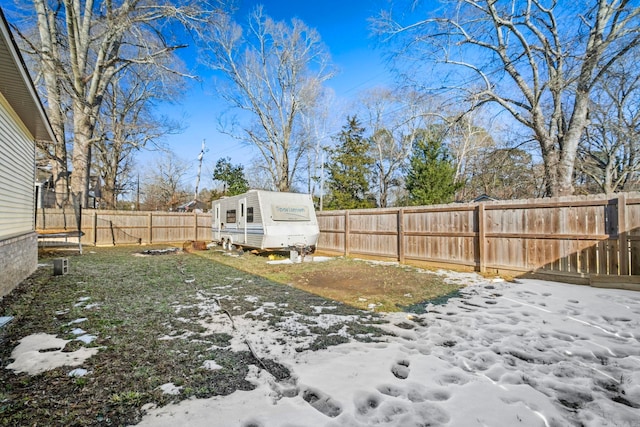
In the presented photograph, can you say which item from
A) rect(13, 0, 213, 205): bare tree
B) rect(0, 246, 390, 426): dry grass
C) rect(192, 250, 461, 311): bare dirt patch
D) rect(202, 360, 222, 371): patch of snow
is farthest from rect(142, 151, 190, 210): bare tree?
rect(202, 360, 222, 371): patch of snow

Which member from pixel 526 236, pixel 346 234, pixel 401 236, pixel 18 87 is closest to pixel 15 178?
pixel 18 87

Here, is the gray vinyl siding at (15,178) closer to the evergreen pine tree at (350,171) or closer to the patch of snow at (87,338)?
the patch of snow at (87,338)

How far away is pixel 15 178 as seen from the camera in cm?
629

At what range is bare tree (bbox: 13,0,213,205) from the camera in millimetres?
12156

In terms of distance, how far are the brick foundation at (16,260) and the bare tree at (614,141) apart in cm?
1967

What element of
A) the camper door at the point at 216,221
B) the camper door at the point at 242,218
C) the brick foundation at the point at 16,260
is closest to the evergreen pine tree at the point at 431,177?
the camper door at the point at 242,218

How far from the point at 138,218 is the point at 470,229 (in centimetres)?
1673

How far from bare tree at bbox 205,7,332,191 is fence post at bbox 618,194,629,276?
63.1 feet

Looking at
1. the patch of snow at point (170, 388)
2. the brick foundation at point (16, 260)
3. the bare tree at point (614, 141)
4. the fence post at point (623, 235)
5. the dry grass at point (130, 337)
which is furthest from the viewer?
the bare tree at point (614, 141)

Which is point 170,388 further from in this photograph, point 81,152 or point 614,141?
point 614,141

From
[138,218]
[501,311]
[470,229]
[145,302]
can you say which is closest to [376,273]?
[470,229]

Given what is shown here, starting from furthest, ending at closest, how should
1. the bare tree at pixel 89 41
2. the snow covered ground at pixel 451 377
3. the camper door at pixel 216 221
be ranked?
the camper door at pixel 216 221 → the bare tree at pixel 89 41 → the snow covered ground at pixel 451 377

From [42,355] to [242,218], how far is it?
9.06 metres

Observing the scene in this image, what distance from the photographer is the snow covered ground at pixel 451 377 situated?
6.61 feet
